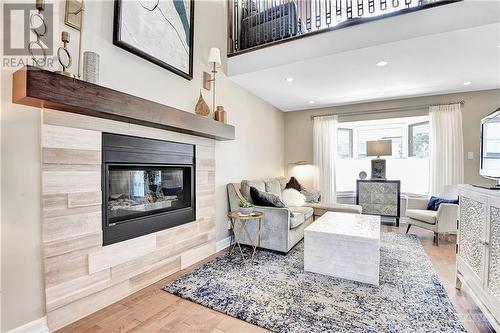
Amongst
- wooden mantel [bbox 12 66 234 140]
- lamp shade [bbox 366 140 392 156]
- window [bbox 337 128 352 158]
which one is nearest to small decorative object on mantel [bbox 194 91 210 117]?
wooden mantel [bbox 12 66 234 140]

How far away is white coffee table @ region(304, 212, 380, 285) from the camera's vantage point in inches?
88.4

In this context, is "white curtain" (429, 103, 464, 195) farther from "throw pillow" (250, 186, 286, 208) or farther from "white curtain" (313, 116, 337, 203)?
"throw pillow" (250, 186, 286, 208)

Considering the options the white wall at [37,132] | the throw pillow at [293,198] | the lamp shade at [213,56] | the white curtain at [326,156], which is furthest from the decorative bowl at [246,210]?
the white curtain at [326,156]

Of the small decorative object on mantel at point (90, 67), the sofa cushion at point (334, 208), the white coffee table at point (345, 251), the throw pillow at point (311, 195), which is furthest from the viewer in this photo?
the throw pillow at point (311, 195)

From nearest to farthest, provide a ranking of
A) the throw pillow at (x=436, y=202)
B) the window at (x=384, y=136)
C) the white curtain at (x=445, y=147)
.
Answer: the throw pillow at (x=436, y=202)
the white curtain at (x=445, y=147)
the window at (x=384, y=136)

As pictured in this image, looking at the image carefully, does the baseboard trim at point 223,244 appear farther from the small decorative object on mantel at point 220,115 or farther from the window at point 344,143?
the window at point 344,143

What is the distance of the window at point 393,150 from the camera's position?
15.8 ft

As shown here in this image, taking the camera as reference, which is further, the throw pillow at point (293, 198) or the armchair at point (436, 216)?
the throw pillow at point (293, 198)

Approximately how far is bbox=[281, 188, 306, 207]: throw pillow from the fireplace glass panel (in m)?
2.05

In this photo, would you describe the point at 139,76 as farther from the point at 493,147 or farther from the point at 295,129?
the point at 295,129

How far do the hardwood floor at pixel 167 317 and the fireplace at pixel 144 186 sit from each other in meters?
0.53

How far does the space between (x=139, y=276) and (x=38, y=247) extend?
2.82 feet

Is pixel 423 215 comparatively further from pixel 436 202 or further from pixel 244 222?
pixel 244 222

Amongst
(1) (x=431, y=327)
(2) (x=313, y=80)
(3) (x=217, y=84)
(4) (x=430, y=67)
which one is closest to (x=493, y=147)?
(4) (x=430, y=67)
